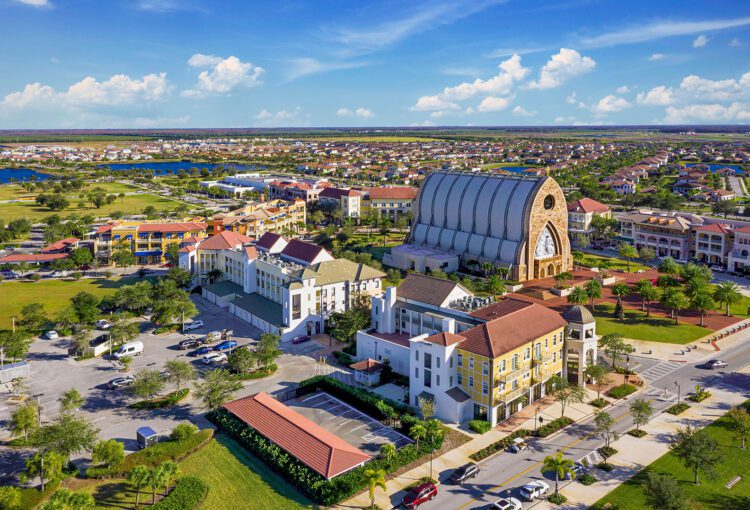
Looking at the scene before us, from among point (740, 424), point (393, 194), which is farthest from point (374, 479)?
point (393, 194)

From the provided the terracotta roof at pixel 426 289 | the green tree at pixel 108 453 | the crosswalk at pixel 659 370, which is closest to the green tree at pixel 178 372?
the green tree at pixel 108 453

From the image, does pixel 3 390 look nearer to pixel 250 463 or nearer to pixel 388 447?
pixel 250 463

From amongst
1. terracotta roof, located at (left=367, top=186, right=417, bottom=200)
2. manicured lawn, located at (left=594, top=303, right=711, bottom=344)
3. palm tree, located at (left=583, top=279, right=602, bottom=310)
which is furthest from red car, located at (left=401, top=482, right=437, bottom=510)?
terracotta roof, located at (left=367, top=186, right=417, bottom=200)

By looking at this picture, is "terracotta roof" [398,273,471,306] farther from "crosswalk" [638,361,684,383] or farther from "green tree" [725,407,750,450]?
"green tree" [725,407,750,450]

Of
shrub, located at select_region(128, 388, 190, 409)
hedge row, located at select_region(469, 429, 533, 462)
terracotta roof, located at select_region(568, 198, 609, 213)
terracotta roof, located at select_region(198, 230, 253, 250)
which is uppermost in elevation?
terracotta roof, located at select_region(568, 198, 609, 213)

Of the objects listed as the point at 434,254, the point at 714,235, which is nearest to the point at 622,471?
the point at 434,254

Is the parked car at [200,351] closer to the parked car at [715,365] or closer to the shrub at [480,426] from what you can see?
the shrub at [480,426]
